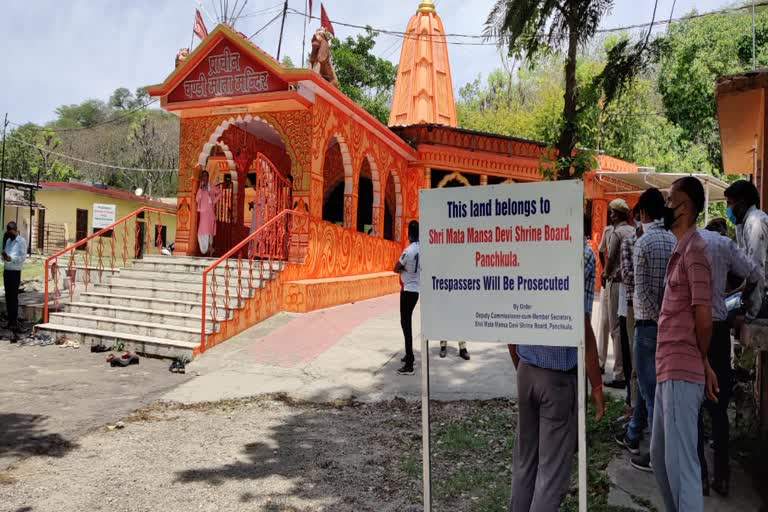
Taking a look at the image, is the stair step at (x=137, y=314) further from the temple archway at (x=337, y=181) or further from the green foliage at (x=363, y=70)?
the green foliage at (x=363, y=70)

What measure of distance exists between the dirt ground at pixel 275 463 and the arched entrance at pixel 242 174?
15.9 feet

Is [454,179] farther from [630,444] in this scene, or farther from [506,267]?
[506,267]

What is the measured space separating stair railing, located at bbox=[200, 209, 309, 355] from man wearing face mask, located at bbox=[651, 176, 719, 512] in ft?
19.0

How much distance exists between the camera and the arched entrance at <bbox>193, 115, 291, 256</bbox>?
30.9 feet

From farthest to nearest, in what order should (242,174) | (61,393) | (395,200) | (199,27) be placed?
(395,200) < (199,27) < (242,174) < (61,393)

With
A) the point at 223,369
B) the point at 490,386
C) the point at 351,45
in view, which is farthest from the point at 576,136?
the point at 351,45

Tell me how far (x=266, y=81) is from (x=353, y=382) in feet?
18.9

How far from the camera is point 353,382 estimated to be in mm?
6066

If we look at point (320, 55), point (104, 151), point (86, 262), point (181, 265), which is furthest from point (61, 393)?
point (104, 151)

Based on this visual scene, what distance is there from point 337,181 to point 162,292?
7.28 metres

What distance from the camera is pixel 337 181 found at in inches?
596

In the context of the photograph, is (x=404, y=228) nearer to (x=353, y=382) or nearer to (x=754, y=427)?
(x=353, y=382)

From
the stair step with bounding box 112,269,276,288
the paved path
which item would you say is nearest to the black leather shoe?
the paved path

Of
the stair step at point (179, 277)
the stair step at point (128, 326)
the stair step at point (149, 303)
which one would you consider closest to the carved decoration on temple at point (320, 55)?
the stair step at point (179, 277)
